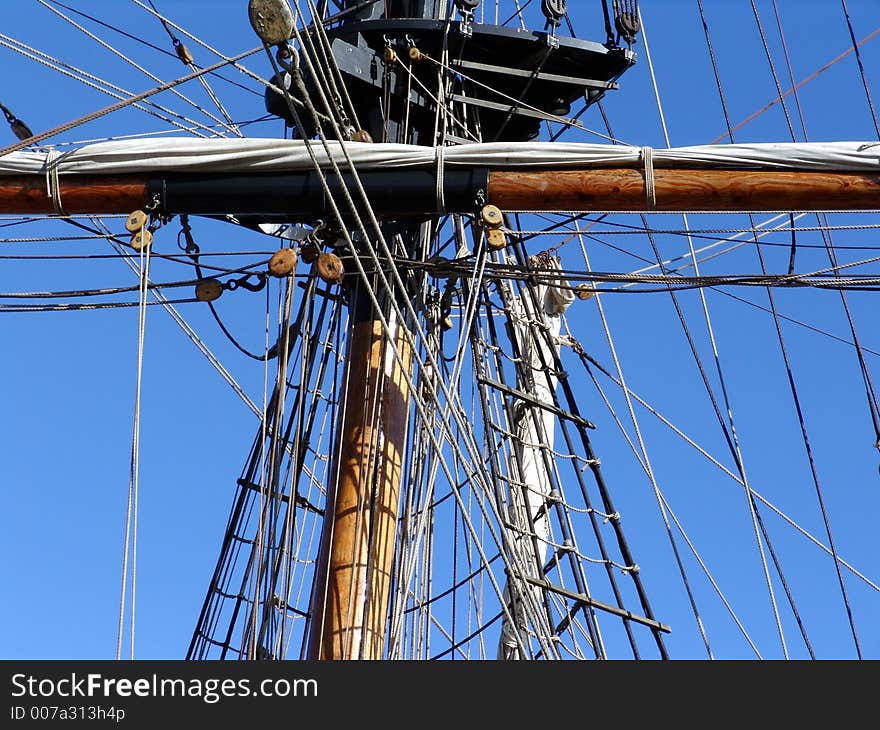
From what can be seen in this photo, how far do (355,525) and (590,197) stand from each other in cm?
227

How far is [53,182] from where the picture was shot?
30.1 ft

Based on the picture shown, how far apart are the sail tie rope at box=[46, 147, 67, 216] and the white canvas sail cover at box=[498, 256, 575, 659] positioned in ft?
9.16

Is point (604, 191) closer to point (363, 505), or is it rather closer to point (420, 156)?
point (420, 156)

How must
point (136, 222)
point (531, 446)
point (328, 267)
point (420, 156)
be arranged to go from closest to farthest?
point (328, 267), point (136, 222), point (420, 156), point (531, 446)

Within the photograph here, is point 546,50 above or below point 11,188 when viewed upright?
above

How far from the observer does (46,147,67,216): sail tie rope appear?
30.1 ft

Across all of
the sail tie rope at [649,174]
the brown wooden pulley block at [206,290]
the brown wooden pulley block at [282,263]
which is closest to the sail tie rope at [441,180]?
the brown wooden pulley block at [282,263]

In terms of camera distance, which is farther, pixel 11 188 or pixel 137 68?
pixel 137 68

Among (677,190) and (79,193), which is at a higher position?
(79,193)

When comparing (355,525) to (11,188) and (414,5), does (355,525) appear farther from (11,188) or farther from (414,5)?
(414,5)

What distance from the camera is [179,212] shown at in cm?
916

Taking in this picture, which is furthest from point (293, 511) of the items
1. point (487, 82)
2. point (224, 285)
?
point (487, 82)

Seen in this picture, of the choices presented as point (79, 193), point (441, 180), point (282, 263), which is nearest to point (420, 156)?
point (441, 180)

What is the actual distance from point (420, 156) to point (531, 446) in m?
1.81
